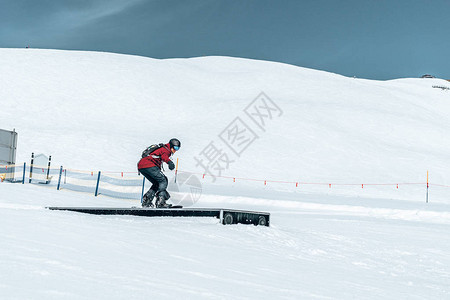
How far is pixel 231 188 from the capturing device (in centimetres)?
2372

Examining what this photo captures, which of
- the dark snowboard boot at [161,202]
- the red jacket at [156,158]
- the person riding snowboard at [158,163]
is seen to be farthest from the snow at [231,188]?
the red jacket at [156,158]

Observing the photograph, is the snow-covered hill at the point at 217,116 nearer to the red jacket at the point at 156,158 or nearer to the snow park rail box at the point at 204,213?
the snow park rail box at the point at 204,213

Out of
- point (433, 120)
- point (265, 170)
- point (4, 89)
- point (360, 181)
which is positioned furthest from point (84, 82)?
point (433, 120)

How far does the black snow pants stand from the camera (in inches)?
377

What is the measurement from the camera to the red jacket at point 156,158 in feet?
31.2

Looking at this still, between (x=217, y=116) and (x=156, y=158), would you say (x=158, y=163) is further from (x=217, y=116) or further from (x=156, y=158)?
(x=217, y=116)

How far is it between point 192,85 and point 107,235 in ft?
140

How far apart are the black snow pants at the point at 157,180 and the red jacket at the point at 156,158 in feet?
0.29

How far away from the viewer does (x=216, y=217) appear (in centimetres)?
1042

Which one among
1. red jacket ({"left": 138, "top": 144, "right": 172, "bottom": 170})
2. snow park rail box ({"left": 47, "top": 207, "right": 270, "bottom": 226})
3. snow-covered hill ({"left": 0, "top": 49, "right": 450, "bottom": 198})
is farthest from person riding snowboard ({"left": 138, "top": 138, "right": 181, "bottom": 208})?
snow-covered hill ({"left": 0, "top": 49, "right": 450, "bottom": 198})

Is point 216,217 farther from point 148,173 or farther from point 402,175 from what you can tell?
point 402,175

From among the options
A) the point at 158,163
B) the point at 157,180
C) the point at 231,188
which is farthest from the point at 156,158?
the point at 231,188

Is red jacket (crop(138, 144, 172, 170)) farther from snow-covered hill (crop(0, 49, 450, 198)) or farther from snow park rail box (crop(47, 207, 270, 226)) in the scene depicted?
snow-covered hill (crop(0, 49, 450, 198))

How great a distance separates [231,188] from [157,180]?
46.6 feet
